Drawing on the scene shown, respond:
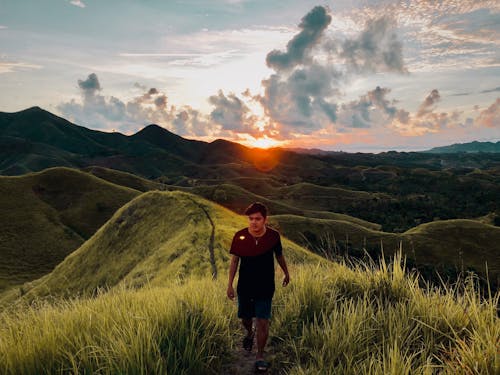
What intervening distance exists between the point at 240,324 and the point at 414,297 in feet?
12.8

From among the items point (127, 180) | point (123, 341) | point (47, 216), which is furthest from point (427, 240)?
point (127, 180)

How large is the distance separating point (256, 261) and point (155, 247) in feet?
90.5

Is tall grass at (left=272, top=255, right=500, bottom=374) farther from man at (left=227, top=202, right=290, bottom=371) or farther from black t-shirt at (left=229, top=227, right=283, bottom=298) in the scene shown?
black t-shirt at (left=229, top=227, right=283, bottom=298)

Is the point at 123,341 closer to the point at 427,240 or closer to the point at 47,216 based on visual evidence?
the point at 427,240

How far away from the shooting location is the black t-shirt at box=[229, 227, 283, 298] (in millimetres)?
6895

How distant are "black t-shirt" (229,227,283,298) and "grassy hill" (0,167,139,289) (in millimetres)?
72534

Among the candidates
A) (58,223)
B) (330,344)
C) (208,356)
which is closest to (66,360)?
(208,356)

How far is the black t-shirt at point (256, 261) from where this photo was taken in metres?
6.89

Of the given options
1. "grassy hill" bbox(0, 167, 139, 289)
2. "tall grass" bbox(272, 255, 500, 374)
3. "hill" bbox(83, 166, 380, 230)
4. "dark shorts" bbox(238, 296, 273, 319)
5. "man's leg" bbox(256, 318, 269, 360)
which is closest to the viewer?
"tall grass" bbox(272, 255, 500, 374)

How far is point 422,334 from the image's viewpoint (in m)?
6.27

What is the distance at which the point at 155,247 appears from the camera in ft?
107

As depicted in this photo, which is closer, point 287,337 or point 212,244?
point 287,337

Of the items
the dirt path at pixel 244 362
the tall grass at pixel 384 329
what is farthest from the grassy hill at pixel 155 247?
the dirt path at pixel 244 362

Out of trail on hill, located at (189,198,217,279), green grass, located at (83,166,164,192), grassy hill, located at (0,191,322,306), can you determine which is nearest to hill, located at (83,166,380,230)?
green grass, located at (83,166,164,192)
